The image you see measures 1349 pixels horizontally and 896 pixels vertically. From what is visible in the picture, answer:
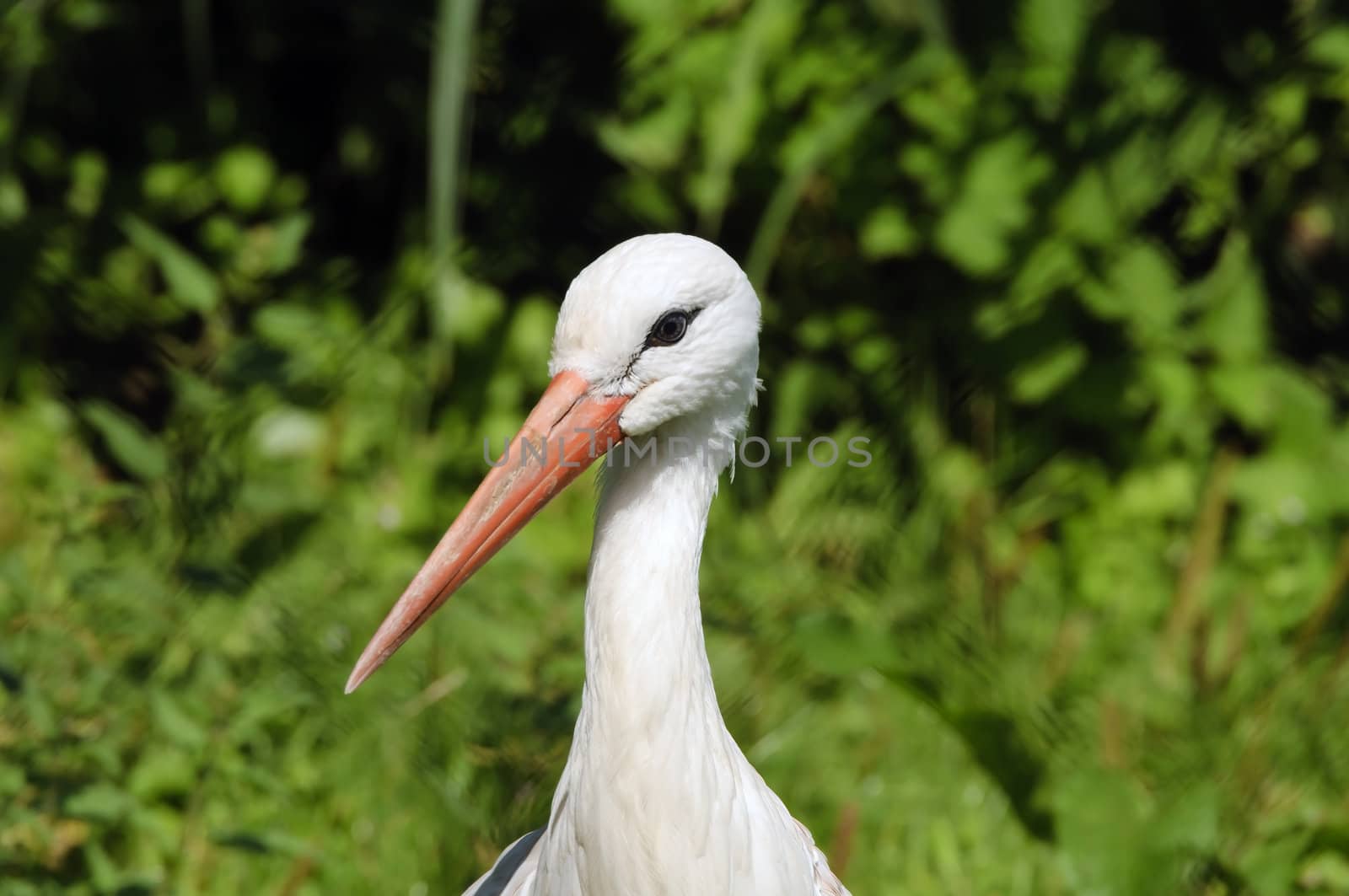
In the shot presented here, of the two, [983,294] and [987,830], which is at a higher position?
[983,294]

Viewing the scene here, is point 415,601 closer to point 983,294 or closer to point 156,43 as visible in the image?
point 983,294

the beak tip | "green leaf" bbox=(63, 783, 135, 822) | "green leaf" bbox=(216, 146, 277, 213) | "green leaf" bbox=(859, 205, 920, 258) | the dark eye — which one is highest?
the dark eye

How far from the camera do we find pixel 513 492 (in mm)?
1588

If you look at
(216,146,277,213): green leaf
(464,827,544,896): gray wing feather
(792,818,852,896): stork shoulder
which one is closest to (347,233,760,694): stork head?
(464,827,544,896): gray wing feather

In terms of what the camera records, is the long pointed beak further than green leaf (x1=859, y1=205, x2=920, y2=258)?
No

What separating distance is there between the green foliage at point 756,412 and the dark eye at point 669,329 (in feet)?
2.40

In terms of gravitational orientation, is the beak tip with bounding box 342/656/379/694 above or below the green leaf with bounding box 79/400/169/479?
above

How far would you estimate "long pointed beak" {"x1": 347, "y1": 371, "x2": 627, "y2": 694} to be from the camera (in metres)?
1.55

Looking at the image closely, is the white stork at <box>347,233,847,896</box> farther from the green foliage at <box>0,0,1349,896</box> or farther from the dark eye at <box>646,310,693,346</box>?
the green foliage at <box>0,0,1349,896</box>

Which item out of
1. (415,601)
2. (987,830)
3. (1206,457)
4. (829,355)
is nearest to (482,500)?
(415,601)

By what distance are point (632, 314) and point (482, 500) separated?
264 mm

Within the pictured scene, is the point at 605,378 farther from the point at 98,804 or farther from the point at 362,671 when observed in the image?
the point at 98,804

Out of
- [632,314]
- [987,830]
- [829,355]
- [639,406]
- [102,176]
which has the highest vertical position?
[632,314]

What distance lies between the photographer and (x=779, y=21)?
3150mm
